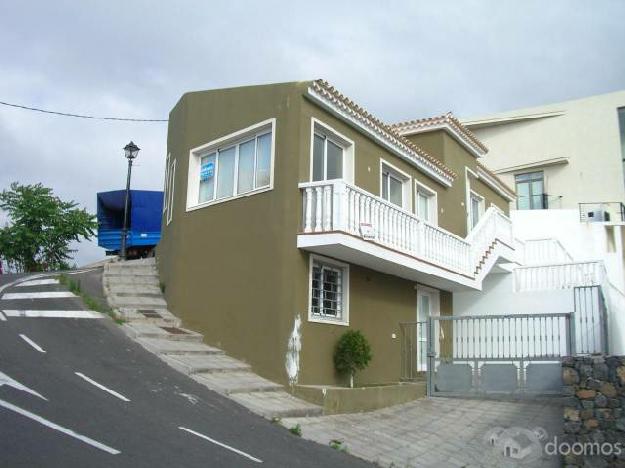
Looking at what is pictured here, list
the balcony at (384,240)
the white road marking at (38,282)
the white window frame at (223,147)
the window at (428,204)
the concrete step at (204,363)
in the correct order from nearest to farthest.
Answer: the concrete step at (204,363)
the balcony at (384,240)
the white window frame at (223,147)
the white road marking at (38,282)
the window at (428,204)

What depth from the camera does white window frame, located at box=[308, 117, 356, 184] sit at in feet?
42.4

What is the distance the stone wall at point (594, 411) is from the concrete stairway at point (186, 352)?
387 centimetres

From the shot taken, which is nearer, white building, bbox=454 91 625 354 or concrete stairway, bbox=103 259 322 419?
concrete stairway, bbox=103 259 322 419

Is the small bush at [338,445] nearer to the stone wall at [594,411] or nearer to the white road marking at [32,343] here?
the stone wall at [594,411]

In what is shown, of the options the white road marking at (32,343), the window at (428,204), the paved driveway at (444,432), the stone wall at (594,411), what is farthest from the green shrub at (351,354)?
the window at (428,204)

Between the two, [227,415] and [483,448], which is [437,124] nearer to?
[483,448]

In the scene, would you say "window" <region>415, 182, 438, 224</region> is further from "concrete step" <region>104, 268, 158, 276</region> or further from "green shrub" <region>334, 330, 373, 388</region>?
"concrete step" <region>104, 268, 158, 276</region>

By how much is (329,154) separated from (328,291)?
297cm

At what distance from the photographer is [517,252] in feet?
68.2

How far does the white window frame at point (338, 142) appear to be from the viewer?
12.9 m

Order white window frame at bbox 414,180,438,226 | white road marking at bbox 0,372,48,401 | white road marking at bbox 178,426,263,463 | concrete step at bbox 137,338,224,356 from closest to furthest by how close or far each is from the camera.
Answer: white road marking at bbox 178,426,263,463 < white road marking at bbox 0,372,48,401 < concrete step at bbox 137,338,224,356 < white window frame at bbox 414,180,438,226

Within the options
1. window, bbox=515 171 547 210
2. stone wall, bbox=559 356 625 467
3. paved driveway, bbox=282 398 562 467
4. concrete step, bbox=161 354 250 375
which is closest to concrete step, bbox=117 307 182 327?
concrete step, bbox=161 354 250 375

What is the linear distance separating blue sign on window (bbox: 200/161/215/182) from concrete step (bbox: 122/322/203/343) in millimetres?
3505

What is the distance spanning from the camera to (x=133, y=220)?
24156 millimetres
